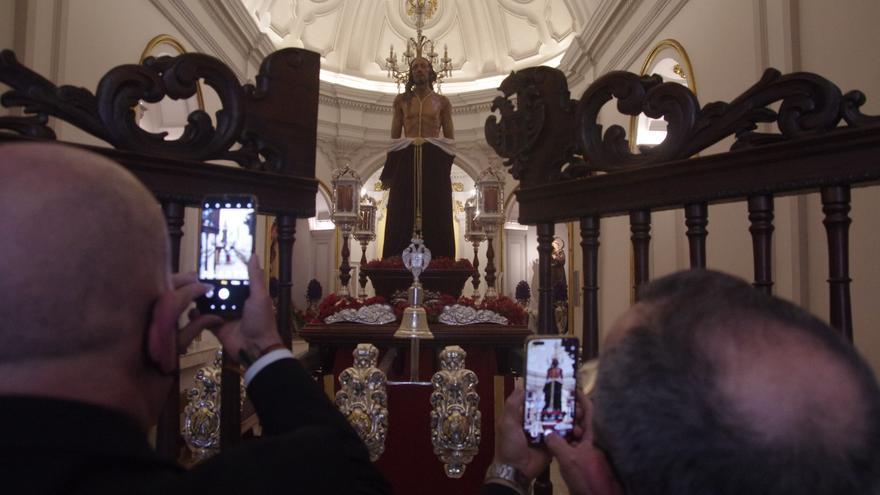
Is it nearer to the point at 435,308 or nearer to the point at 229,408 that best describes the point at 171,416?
the point at 229,408

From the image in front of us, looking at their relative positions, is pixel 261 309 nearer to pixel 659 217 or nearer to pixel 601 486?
pixel 601 486

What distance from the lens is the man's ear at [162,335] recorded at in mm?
679

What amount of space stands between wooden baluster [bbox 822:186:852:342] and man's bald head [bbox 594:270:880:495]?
2.45 feet

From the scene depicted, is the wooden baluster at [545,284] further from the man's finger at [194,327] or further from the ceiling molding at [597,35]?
the ceiling molding at [597,35]

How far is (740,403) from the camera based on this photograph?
0.56 metres

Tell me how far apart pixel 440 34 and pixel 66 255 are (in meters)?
14.9

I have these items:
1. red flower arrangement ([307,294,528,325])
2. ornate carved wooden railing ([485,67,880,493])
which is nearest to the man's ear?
ornate carved wooden railing ([485,67,880,493])

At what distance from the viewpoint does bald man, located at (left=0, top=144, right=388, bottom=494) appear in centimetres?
55

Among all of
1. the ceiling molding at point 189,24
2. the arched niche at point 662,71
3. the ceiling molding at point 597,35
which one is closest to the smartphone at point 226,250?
the arched niche at point 662,71

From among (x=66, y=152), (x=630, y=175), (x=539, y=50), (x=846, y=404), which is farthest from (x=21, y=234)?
(x=539, y=50)

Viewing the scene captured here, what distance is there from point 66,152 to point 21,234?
116 millimetres

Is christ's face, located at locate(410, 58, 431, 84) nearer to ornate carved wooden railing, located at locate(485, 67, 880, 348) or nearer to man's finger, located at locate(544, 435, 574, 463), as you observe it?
ornate carved wooden railing, located at locate(485, 67, 880, 348)

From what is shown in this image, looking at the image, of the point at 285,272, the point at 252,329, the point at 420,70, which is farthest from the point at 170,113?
the point at 252,329

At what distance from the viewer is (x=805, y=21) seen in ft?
13.9
